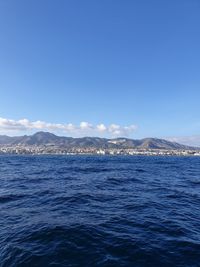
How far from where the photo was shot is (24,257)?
8766 millimetres

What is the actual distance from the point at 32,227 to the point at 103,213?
4655 mm

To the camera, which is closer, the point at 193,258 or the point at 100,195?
the point at 193,258

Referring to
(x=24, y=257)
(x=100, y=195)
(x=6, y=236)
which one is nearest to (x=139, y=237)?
(x=24, y=257)

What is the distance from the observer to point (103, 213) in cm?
1473

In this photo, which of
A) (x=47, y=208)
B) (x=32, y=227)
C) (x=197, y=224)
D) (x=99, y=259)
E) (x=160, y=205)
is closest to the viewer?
(x=99, y=259)

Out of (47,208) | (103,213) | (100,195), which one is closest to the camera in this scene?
(103,213)

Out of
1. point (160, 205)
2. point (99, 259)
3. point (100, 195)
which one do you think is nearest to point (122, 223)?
point (99, 259)

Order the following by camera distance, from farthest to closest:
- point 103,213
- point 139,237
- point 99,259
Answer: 1. point 103,213
2. point 139,237
3. point 99,259

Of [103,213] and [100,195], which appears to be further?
[100,195]

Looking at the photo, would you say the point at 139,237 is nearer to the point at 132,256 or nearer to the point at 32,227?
the point at 132,256

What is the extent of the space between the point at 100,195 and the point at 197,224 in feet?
30.3

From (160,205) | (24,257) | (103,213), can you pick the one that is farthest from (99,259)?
(160,205)

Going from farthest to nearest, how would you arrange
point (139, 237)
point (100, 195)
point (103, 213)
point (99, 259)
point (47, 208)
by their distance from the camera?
point (100, 195) → point (47, 208) → point (103, 213) → point (139, 237) → point (99, 259)

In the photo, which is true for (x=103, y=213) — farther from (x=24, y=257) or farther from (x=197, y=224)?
(x=24, y=257)
